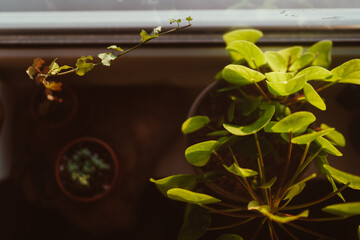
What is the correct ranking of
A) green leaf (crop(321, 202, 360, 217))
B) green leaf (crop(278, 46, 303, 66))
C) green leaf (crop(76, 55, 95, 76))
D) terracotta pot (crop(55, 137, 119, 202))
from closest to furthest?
1. green leaf (crop(321, 202, 360, 217))
2. green leaf (crop(76, 55, 95, 76))
3. green leaf (crop(278, 46, 303, 66))
4. terracotta pot (crop(55, 137, 119, 202))

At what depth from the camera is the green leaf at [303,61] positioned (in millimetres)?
654

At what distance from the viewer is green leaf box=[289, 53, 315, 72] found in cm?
65

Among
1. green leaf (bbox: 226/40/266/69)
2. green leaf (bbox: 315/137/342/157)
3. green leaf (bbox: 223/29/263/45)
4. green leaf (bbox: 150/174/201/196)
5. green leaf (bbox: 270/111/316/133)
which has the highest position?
green leaf (bbox: 223/29/263/45)

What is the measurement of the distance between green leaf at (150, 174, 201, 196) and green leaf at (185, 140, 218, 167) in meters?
0.05

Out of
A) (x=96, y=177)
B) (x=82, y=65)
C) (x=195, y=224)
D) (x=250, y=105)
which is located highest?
(x=82, y=65)

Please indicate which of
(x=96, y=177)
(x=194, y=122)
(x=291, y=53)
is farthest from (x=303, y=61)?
(x=96, y=177)

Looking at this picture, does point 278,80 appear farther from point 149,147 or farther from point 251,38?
point 149,147

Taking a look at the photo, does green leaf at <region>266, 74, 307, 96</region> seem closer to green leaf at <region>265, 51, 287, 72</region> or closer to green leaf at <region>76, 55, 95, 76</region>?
green leaf at <region>265, 51, 287, 72</region>

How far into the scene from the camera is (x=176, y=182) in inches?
25.1

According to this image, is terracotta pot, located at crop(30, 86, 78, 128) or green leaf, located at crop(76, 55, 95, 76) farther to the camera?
terracotta pot, located at crop(30, 86, 78, 128)

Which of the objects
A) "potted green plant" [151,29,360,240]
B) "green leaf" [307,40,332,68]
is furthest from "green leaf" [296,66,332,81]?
"green leaf" [307,40,332,68]

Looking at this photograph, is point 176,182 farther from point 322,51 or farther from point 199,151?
point 322,51

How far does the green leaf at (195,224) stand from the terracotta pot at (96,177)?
0.44 m

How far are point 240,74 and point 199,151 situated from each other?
17 cm
